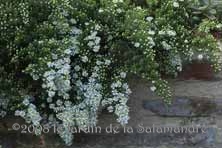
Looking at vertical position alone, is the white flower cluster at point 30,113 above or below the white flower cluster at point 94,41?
below

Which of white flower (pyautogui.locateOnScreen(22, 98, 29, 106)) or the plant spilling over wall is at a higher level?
the plant spilling over wall

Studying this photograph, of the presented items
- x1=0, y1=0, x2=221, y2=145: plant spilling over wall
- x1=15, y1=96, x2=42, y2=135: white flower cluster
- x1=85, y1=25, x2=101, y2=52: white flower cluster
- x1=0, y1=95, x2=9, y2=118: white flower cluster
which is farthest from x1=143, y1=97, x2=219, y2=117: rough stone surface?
x1=0, y1=95, x2=9, y2=118: white flower cluster

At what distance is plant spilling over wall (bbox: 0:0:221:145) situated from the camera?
8.09ft

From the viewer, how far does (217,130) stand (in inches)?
109

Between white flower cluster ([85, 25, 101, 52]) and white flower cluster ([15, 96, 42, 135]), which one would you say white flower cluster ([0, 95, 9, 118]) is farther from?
white flower cluster ([85, 25, 101, 52])

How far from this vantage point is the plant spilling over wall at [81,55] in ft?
8.09

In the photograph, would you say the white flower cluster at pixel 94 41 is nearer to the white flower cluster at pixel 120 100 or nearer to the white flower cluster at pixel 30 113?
the white flower cluster at pixel 120 100

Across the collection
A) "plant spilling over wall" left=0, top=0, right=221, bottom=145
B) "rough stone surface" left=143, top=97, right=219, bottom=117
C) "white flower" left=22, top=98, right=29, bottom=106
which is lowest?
"rough stone surface" left=143, top=97, right=219, bottom=117

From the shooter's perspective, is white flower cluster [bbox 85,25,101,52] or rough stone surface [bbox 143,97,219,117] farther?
rough stone surface [bbox 143,97,219,117]

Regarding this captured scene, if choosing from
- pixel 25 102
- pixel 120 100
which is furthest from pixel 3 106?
pixel 120 100

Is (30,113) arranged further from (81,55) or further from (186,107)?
(186,107)

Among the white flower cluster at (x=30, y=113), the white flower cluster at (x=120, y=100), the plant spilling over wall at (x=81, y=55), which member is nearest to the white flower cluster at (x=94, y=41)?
the plant spilling over wall at (x=81, y=55)

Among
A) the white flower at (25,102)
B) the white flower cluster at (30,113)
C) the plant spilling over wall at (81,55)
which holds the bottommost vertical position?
the white flower cluster at (30,113)

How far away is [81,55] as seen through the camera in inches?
100
